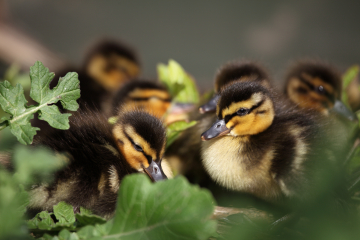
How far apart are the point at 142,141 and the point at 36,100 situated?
0.30 m

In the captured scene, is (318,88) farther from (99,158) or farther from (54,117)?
(54,117)

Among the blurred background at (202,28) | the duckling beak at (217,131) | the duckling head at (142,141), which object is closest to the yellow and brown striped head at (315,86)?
the duckling beak at (217,131)

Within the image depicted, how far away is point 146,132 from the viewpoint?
3.01 feet

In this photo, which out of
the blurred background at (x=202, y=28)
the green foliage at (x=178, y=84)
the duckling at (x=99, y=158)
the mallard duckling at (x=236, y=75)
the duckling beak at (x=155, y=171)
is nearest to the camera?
the duckling at (x=99, y=158)

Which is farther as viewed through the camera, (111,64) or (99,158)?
(111,64)

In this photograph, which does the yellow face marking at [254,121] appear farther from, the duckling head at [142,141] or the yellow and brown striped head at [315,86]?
the yellow and brown striped head at [315,86]

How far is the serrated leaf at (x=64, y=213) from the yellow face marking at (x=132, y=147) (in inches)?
9.2

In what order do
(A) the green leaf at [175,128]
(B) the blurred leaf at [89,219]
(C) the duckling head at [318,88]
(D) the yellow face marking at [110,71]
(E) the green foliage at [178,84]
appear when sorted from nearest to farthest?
(B) the blurred leaf at [89,219] < (A) the green leaf at [175,128] < (C) the duckling head at [318,88] < (E) the green foliage at [178,84] < (D) the yellow face marking at [110,71]

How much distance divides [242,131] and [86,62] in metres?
1.31

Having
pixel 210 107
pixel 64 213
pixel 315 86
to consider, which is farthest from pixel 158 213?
pixel 315 86

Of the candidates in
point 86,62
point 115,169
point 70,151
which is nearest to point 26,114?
point 70,151

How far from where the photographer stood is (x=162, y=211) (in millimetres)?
586

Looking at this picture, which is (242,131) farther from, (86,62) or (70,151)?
(86,62)

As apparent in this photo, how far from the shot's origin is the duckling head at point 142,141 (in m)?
0.92
